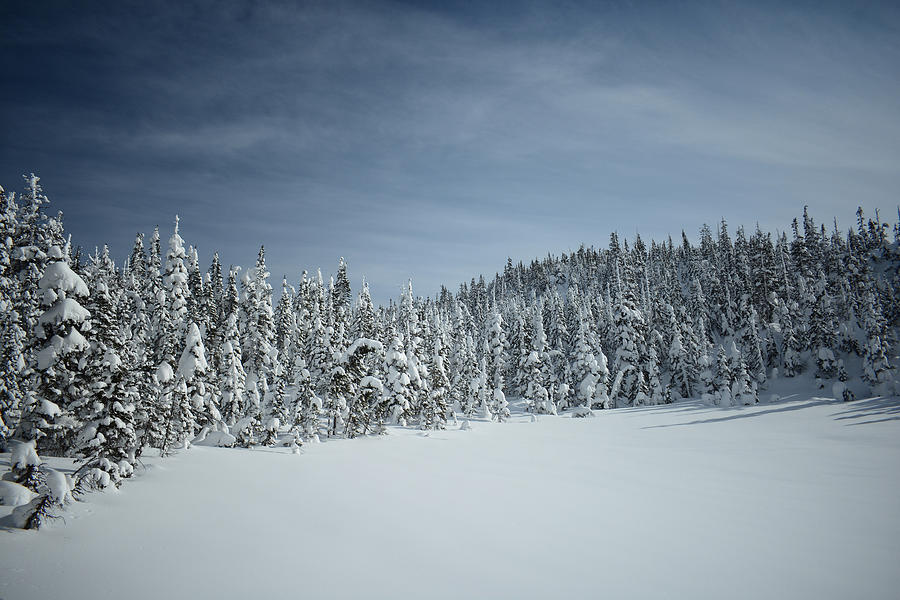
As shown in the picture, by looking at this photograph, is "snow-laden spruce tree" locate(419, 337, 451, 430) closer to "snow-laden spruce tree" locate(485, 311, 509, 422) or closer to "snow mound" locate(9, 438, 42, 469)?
"snow-laden spruce tree" locate(485, 311, 509, 422)

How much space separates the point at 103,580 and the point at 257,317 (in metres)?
27.8

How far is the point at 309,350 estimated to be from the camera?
4197cm

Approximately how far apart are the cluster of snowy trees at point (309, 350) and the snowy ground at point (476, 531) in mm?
4039

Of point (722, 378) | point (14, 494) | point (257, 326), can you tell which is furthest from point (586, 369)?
point (14, 494)

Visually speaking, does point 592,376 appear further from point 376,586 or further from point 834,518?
point 376,586

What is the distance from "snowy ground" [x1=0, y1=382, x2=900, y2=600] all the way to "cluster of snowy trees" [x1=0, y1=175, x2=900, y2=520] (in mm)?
4039

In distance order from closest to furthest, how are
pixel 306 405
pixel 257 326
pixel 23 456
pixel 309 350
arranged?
pixel 23 456 → pixel 306 405 → pixel 257 326 → pixel 309 350

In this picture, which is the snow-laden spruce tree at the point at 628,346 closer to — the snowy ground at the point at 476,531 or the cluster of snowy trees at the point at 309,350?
the cluster of snowy trees at the point at 309,350

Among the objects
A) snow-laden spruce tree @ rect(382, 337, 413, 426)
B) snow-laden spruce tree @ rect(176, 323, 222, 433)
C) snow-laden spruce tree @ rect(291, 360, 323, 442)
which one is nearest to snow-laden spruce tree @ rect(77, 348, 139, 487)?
→ snow-laden spruce tree @ rect(176, 323, 222, 433)

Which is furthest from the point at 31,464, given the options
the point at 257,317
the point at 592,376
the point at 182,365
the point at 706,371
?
the point at 706,371

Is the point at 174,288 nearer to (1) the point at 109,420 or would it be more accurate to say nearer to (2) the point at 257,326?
(2) the point at 257,326

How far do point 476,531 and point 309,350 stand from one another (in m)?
36.0

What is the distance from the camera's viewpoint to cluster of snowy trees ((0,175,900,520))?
13.9m

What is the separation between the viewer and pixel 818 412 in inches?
1256
